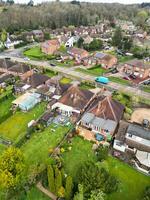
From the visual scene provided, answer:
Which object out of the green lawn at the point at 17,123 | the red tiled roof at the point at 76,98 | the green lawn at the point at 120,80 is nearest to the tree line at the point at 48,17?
the green lawn at the point at 120,80

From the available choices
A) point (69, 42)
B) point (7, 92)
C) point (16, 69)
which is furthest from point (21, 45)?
point (7, 92)

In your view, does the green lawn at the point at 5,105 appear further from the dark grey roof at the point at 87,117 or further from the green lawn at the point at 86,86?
the green lawn at the point at 86,86

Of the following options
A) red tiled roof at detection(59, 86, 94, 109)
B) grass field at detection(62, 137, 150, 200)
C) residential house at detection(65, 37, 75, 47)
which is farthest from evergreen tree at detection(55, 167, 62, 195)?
residential house at detection(65, 37, 75, 47)

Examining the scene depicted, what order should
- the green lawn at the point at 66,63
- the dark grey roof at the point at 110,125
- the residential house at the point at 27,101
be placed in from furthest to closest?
1. the green lawn at the point at 66,63
2. the residential house at the point at 27,101
3. the dark grey roof at the point at 110,125

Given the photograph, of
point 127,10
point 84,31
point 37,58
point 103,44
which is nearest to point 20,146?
point 37,58

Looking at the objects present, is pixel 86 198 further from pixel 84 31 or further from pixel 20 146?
pixel 84 31

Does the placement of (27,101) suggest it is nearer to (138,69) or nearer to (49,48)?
(138,69)
